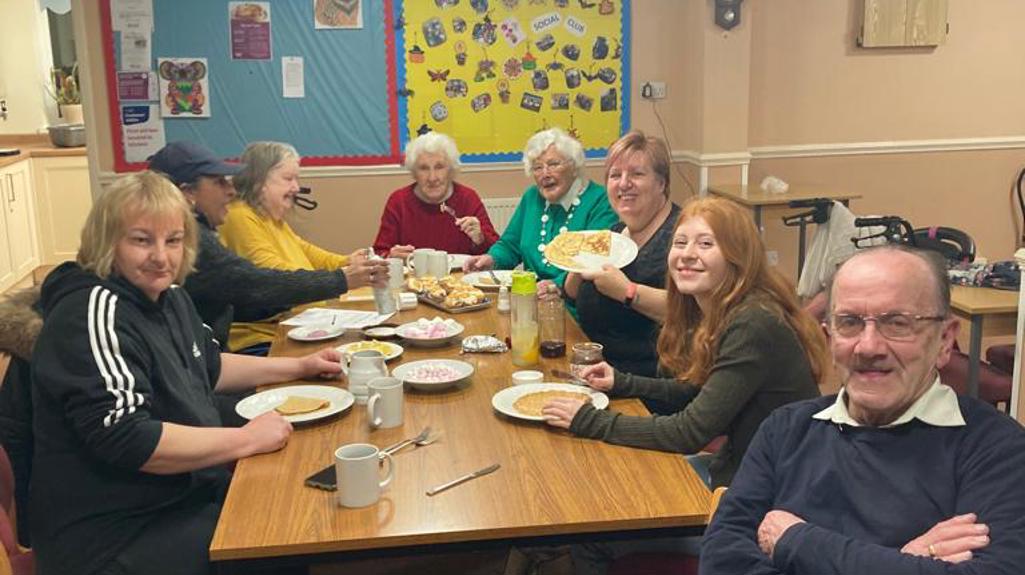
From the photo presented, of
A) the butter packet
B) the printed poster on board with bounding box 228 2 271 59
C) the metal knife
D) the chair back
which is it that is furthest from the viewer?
the printed poster on board with bounding box 228 2 271 59

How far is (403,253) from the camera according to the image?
Result: 3.71 metres

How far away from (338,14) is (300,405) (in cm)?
351

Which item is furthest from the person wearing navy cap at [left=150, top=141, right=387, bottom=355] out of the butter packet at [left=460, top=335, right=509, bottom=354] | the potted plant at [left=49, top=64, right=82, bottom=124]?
the potted plant at [left=49, top=64, right=82, bottom=124]

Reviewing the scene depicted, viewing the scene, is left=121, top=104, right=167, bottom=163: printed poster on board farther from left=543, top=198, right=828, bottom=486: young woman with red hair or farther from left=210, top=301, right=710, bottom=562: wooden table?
left=543, top=198, right=828, bottom=486: young woman with red hair

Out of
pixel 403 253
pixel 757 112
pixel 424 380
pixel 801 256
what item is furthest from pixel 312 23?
pixel 424 380

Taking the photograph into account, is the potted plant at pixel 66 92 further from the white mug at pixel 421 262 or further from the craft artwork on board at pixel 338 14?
the white mug at pixel 421 262

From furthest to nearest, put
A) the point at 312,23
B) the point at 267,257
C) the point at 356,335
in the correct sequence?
the point at 312,23
the point at 267,257
the point at 356,335

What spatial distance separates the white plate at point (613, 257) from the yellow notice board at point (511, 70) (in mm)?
2630

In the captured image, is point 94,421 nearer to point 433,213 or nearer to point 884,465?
point 884,465

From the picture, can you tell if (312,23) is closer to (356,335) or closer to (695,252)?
(356,335)

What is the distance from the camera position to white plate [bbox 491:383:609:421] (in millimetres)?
2098

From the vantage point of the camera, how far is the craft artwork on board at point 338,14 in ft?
16.8

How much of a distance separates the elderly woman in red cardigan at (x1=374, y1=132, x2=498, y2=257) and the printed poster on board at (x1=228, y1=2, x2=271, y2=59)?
1540 millimetres

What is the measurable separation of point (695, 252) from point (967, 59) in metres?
4.61
